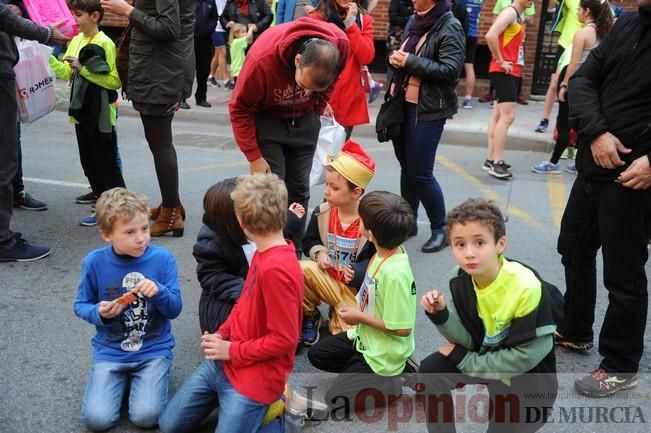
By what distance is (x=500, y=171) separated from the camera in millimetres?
7199

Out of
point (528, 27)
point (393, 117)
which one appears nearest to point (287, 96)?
point (393, 117)

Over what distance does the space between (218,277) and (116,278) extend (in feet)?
1.45

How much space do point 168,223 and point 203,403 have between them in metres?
2.53

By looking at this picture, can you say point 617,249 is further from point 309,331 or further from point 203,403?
point 203,403

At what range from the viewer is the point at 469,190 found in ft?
22.1

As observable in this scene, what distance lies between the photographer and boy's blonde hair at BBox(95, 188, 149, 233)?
2996mm

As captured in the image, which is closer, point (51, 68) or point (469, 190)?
point (51, 68)

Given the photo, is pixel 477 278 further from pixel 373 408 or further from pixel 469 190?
pixel 469 190

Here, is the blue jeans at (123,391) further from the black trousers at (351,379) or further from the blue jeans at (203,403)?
the black trousers at (351,379)

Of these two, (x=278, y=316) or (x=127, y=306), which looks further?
(x=127, y=306)

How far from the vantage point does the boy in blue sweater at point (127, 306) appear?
2963 millimetres

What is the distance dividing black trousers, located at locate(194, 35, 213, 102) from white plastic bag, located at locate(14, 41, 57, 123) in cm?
517

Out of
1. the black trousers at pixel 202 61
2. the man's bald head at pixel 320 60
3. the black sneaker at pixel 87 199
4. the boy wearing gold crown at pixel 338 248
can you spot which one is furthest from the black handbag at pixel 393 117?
the black trousers at pixel 202 61

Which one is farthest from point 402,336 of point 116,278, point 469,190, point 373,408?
point 469,190
